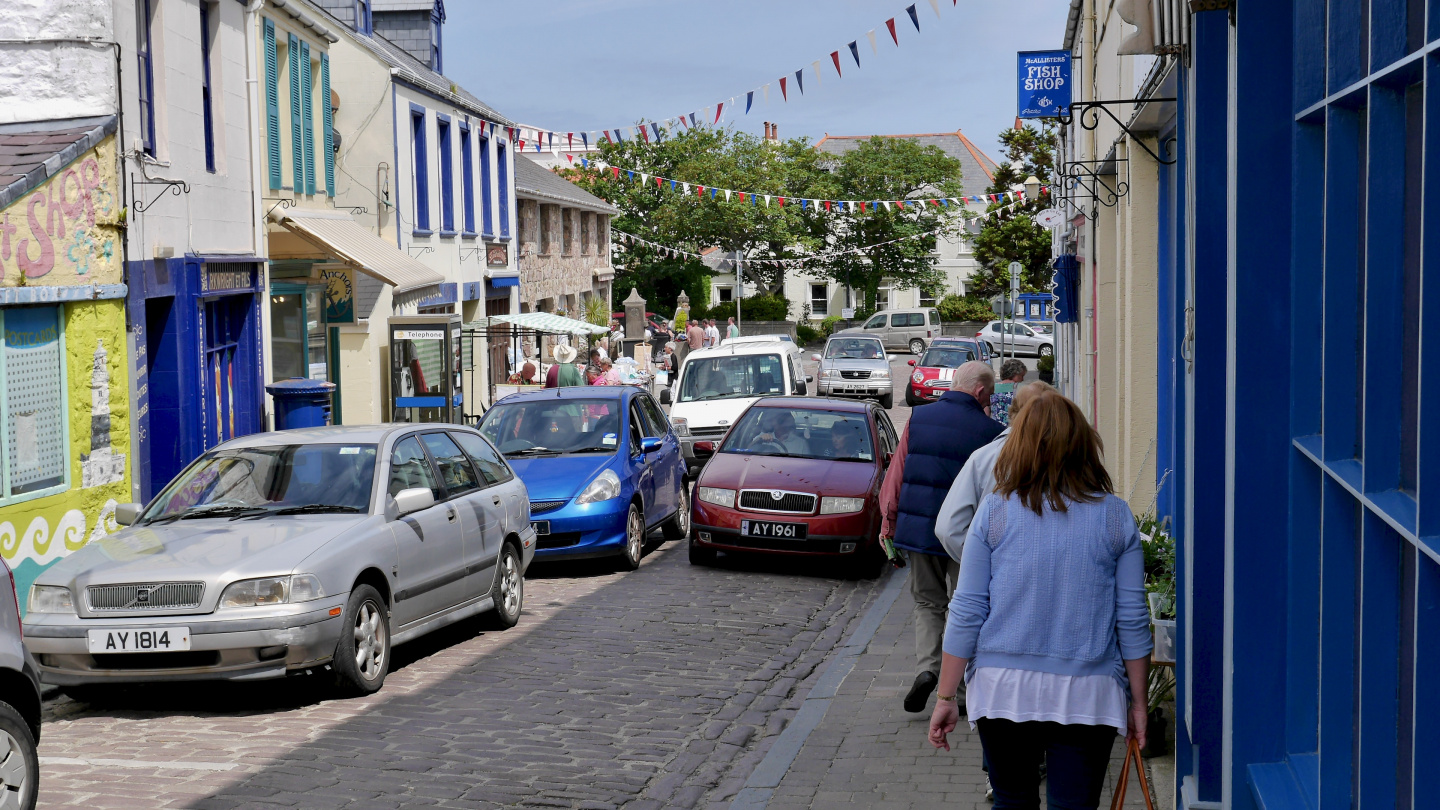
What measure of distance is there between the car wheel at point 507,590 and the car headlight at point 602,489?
1.91 meters

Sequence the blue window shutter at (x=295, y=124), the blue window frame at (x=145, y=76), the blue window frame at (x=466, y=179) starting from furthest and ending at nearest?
the blue window frame at (x=466, y=179) → the blue window shutter at (x=295, y=124) → the blue window frame at (x=145, y=76)

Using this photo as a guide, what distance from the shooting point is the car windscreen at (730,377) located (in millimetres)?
20344

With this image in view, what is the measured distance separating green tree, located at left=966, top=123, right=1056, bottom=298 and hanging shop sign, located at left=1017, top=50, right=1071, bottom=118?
23.5 m

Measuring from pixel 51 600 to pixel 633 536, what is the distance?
19.4 feet

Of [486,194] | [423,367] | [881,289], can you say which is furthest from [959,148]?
[423,367]

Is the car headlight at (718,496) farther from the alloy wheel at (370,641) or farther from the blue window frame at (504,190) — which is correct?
the blue window frame at (504,190)

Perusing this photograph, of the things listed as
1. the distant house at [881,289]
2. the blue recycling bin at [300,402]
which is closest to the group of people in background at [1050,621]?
the blue recycling bin at [300,402]

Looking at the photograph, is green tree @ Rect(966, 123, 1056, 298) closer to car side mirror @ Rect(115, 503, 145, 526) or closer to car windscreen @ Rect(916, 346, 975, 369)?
car windscreen @ Rect(916, 346, 975, 369)

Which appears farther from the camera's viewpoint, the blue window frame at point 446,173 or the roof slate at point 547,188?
the roof slate at point 547,188

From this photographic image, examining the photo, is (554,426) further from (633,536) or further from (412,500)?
(412,500)

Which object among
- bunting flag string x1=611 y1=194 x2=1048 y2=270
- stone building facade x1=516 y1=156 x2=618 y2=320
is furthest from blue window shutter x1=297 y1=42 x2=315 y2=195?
bunting flag string x1=611 y1=194 x2=1048 y2=270

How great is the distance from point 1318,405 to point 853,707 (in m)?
4.57

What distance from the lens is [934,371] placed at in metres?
31.7

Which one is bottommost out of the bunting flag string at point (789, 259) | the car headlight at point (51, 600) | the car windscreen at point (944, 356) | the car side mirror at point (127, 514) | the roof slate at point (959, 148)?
the car headlight at point (51, 600)
